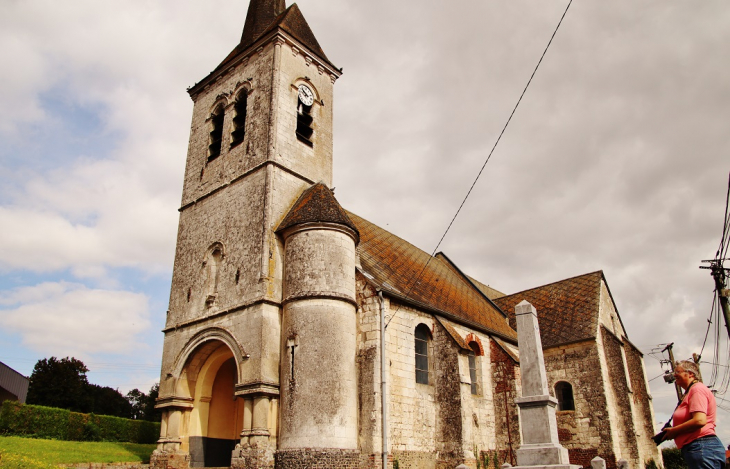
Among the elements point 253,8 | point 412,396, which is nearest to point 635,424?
point 412,396

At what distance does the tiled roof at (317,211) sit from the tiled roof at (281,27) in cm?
680

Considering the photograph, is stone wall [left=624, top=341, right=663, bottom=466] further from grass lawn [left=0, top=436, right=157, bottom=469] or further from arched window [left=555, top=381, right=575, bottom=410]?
grass lawn [left=0, top=436, right=157, bottom=469]

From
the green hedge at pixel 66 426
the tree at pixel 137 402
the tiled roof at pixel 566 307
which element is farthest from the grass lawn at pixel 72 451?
the tree at pixel 137 402

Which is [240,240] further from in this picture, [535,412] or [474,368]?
[535,412]

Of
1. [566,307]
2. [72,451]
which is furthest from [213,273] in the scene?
[566,307]

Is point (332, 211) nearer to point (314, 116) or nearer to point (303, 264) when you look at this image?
point (303, 264)

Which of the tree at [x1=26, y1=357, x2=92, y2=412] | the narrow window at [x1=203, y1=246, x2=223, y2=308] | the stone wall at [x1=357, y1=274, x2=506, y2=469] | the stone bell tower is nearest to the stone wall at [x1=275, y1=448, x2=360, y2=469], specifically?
the stone bell tower

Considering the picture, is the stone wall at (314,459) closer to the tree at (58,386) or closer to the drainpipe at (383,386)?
the drainpipe at (383,386)

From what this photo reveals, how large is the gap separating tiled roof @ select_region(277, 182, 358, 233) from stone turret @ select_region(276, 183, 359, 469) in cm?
3

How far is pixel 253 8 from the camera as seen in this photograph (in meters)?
23.6

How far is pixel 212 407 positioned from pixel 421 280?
9189 mm

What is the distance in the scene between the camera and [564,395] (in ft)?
72.4

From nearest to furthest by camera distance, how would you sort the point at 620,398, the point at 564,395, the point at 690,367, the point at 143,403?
the point at 690,367, the point at 620,398, the point at 564,395, the point at 143,403

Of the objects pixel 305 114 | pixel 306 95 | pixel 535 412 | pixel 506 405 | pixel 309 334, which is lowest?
pixel 535 412
